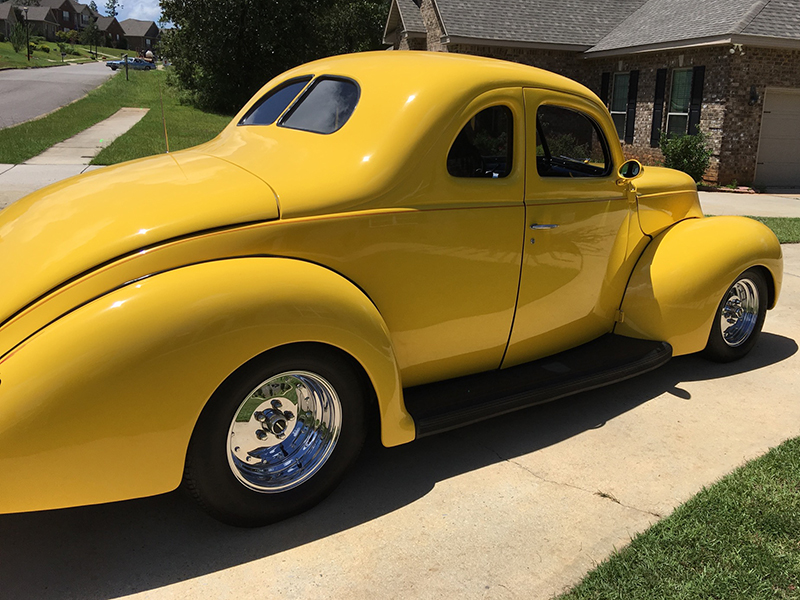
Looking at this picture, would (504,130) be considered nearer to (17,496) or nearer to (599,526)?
(599,526)

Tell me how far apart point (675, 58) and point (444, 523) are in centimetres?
1658

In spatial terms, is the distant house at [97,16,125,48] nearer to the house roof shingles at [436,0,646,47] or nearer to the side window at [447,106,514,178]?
the house roof shingles at [436,0,646,47]

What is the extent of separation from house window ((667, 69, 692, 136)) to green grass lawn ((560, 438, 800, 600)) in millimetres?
15004

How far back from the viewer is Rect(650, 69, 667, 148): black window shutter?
17.0 m

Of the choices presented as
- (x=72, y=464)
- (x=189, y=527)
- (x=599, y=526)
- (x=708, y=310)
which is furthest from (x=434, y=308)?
(x=708, y=310)

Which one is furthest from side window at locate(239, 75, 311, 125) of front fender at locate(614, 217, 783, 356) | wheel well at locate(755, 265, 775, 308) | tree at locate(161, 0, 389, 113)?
tree at locate(161, 0, 389, 113)

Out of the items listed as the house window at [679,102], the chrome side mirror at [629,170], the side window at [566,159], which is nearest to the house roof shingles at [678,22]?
the house window at [679,102]

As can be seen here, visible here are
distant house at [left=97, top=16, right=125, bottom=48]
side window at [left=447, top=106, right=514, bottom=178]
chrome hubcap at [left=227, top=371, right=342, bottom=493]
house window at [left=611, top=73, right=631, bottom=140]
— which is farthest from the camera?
distant house at [left=97, top=16, right=125, bottom=48]

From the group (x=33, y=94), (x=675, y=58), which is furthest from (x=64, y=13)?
(x=675, y=58)

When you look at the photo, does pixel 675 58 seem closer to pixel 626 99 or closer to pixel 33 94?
pixel 626 99

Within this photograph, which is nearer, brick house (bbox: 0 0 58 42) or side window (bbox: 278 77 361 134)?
side window (bbox: 278 77 361 134)

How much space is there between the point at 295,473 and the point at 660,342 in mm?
2529

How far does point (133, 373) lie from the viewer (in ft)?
7.76

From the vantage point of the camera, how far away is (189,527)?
9.53ft
